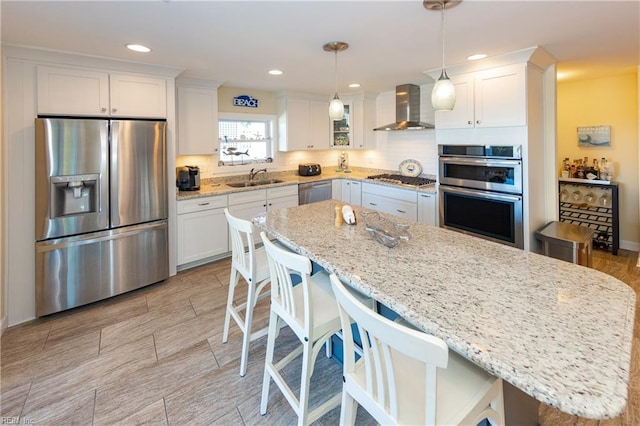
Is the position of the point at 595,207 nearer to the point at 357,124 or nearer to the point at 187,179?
the point at 357,124

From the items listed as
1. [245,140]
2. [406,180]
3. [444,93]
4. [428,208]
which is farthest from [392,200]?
[444,93]

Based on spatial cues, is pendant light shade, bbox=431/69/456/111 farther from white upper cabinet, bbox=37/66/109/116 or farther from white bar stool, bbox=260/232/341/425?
white upper cabinet, bbox=37/66/109/116

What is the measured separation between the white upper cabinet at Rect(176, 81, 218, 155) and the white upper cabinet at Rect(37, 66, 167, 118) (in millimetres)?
546

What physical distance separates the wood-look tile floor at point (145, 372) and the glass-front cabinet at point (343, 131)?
3.37 m

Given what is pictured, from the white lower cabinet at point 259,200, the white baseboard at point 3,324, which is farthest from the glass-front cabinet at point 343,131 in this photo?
the white baseboard at point 3,324

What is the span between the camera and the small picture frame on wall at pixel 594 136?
4.37 metres

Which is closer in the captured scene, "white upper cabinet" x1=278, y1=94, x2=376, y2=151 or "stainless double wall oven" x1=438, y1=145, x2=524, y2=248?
"stainless double wall oven" x1=438, y1=145, x2=524, y2=248

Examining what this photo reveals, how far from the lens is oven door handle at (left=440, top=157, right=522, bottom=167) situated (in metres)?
3.27

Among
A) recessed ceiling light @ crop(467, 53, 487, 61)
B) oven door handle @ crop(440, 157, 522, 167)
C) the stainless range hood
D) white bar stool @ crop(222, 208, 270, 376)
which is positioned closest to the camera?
white bar stool @ crop(222, 208, 270, 376)

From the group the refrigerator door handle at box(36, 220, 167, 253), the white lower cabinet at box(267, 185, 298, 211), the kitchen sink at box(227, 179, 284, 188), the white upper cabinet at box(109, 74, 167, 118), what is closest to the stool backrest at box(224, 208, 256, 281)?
the refrigerator door handle at box(36, 220, 167, 253)

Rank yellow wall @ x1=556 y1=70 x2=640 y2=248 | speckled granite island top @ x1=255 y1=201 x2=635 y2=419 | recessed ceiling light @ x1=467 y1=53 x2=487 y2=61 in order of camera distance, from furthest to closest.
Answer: yellow wall @ x1=556 y1=70 x2=640 y2=248, recessed ceiling light @ x1=467 y1=53 x2=487 y2=61, speckled granite island top @ x1=255 y1=201 x2=635 y2=419

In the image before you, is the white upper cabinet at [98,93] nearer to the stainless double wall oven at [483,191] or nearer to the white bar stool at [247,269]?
the white bar stool at [247,269]

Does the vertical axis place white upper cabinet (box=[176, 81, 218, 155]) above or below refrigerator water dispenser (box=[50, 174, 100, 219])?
above

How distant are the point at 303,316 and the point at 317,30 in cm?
201
